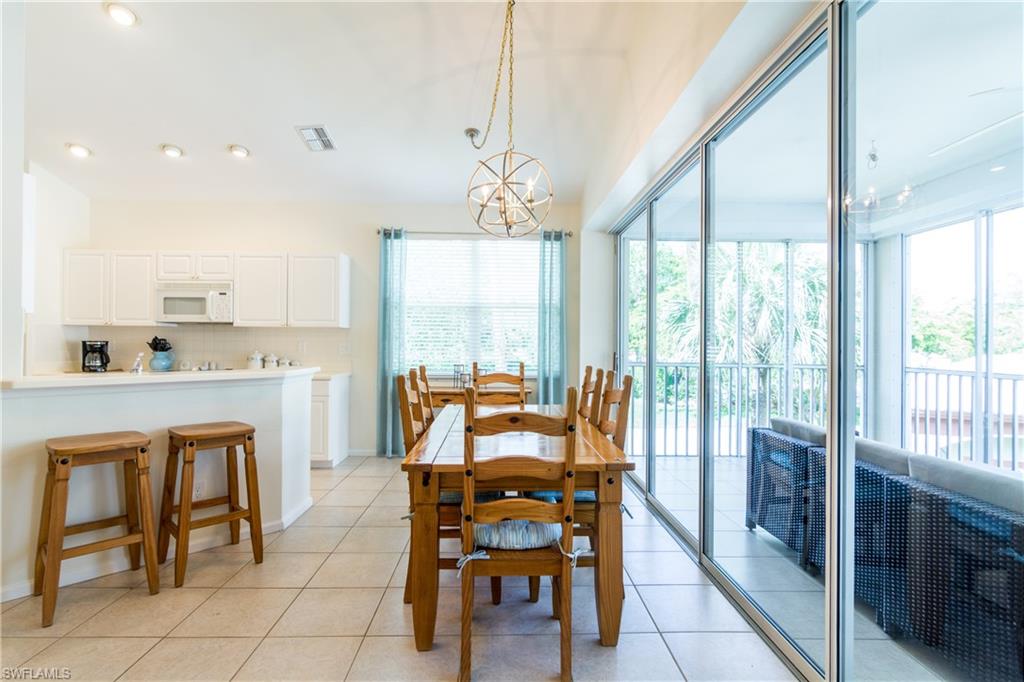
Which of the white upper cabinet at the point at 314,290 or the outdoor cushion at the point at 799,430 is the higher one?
the white upper cabinet at the point at 314,290

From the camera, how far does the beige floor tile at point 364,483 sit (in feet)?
12.2

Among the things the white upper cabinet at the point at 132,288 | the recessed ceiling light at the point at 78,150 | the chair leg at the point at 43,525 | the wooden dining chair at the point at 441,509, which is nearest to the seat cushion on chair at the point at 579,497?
the wooden dining chair at the point at 441,509

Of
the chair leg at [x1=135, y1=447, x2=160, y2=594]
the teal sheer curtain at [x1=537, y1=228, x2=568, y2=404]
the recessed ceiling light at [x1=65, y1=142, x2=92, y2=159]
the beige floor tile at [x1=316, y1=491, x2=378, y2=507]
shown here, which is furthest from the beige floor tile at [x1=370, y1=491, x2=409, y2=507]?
the recessed ceiling light at [x1=65, y1=142, x2=92, y2=159]

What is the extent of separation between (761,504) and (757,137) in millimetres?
1849

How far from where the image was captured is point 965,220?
1.17 m

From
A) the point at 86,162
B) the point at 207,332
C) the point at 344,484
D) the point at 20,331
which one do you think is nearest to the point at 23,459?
the point at 20,331

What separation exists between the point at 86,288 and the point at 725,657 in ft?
19.8

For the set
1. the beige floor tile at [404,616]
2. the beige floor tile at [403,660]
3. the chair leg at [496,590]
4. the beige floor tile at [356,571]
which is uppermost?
the chair leg at [496,590]

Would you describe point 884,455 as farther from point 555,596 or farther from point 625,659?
point 555,596

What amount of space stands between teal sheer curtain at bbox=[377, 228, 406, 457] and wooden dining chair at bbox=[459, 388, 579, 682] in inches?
130

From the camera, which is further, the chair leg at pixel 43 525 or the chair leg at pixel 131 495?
the chair leg at pixel 131 495

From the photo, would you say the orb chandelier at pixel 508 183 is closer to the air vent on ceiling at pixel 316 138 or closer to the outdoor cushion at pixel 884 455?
the air vent on ceiling at pixel 316 138

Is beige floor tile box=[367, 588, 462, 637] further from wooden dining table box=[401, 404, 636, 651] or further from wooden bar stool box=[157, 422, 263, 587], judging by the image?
wooden bar stool box=[157, 422, 263, 587]

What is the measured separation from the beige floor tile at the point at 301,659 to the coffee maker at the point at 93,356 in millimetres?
4306
